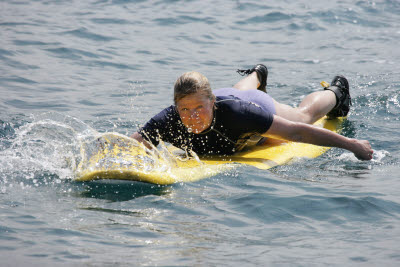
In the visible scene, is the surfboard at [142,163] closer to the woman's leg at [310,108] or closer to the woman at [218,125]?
the woman at [218,125]

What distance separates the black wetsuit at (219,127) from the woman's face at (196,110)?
0.15 meters

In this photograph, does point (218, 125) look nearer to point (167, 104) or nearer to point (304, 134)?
point (304, 134)

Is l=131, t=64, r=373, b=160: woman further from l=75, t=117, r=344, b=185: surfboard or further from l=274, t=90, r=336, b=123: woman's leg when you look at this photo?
l=274, t=90, r=336, b=123: woman's leg

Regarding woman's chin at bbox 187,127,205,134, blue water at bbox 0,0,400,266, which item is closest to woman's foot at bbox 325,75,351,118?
blue water at bbox 0,0,400,266

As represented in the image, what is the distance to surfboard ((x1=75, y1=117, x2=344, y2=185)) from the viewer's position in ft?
13.4

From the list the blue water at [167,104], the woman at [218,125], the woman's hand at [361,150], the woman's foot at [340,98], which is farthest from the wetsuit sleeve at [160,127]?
the woman's foot at [340,98]

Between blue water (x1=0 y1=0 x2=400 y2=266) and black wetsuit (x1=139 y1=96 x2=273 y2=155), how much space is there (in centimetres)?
39

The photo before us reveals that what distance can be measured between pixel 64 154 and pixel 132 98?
3.02m

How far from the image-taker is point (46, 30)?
430 inches

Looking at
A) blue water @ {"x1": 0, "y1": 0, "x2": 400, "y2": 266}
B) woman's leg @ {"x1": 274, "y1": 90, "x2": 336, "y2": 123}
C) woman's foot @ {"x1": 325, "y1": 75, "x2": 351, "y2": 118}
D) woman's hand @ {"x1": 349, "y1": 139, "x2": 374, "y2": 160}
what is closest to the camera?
blue water @ {"x1": 0, "y1": 0, "x2": 400, "y2": 266}

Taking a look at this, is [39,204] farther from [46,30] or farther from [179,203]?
[46,30]

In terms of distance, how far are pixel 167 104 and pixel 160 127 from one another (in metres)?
2.68

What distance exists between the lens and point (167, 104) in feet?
24.2

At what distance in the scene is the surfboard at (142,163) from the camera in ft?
13.4
